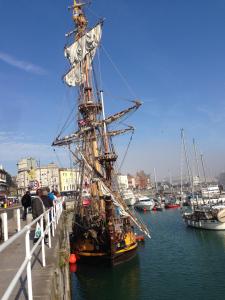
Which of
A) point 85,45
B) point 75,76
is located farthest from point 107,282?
point 85,45

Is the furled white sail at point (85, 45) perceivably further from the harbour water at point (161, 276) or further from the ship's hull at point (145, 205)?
the ship's hull at point (145, 205)

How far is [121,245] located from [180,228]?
81.4ft

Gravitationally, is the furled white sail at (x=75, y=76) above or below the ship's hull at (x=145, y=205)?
above

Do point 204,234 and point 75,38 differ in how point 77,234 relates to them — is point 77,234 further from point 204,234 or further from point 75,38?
point 75,38

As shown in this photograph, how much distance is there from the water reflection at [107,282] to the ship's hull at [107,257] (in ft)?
1.27

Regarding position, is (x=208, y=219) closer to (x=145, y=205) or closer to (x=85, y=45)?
(x=85, y=45)

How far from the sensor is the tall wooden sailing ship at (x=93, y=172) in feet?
90.7

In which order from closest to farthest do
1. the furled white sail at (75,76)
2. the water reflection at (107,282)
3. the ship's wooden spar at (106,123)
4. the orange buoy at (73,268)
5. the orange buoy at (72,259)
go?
the water reflection at (107,282) < the orange buoy at (73,268) < the orange buoy at (72,259) < the ship's wooden spar at (106,123) < the furled white sail at (75,76)

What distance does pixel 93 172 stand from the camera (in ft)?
111

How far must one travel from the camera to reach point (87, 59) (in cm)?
4428

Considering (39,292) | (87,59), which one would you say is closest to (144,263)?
(39,292)

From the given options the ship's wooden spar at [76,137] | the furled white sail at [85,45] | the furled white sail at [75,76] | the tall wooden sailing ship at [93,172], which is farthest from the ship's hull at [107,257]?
the furled white sail at [85,45]

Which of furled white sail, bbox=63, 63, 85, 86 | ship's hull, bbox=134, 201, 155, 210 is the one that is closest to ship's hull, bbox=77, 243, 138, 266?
furled white sail, bbox=63, 63, 85, 86

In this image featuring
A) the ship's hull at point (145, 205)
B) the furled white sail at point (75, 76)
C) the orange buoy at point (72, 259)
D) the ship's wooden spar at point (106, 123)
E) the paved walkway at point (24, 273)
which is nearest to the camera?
the paved walkway at point (24, 273)
